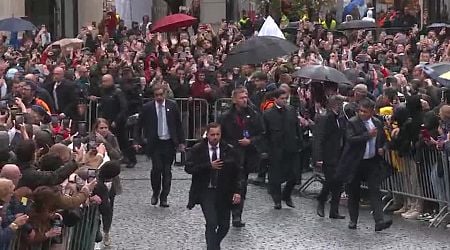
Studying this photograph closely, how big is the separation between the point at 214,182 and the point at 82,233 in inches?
72.6

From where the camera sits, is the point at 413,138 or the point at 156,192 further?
the point at 156,192

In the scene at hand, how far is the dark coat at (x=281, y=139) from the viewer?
1748 cm

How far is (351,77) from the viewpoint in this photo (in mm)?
21422

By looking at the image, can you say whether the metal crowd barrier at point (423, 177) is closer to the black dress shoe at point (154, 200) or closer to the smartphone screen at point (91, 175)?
the black dress shoe at point (154, 200)

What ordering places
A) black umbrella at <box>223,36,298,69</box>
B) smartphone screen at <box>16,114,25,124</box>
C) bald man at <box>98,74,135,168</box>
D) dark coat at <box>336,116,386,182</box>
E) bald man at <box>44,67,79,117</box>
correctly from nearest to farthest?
smartphone screen at <box>16,114,25,124</box>, dark coat at <box>336,116,386,182</box>, black umbrella at <box>223,36,298,69</box>, bald man at <box>44,67,79,117</box>, bald man at <box>98,74,135,168</box>

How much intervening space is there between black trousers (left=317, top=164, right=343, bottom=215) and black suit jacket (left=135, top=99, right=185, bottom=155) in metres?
2.21

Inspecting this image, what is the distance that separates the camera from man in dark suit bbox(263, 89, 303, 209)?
57.4 feet

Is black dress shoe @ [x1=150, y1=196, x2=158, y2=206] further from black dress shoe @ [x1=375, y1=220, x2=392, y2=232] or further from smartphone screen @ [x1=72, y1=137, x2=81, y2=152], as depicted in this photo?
black dress shoe @ [x1=375, y1=220, x2=392, y2=232]

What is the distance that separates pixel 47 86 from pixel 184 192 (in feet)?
14.0

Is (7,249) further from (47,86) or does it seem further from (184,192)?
(47,86)

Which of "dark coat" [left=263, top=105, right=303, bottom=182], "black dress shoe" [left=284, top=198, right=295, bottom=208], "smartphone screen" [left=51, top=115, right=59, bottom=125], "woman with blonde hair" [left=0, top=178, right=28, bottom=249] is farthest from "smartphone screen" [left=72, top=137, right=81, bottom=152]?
"black dress shoe" [left=284, top=198, right=295, bottom=208]

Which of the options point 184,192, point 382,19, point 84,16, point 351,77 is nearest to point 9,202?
point 184,192

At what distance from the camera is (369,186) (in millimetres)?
15758

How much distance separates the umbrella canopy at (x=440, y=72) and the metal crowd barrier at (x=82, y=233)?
6.34m
